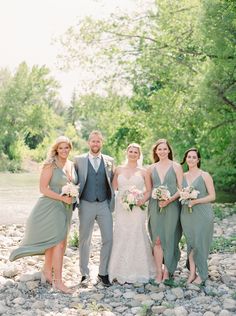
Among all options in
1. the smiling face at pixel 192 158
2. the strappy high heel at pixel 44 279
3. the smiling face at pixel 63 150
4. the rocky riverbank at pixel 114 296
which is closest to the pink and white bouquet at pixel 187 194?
the smiling face at pixel 192 158

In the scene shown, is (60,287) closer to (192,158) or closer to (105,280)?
(105,280)

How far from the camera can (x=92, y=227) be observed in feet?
23.7

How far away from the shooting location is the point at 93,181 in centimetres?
708

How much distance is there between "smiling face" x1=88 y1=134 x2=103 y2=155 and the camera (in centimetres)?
705

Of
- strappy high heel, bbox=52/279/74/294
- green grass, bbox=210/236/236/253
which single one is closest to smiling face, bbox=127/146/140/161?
strappy high heel, bbox=52/279/74/294

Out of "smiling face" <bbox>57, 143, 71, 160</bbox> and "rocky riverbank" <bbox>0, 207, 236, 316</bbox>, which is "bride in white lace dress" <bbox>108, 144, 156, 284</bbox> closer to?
"rocky riverbank" <bbox>0, 207, 236, 316</bbox>

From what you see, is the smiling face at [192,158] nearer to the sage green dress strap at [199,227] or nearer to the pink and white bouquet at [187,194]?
the sage green dress strap at [199,227]

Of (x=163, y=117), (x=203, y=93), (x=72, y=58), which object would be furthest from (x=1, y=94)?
(x=203, y=93)

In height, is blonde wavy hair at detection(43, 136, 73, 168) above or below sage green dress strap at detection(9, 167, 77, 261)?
above

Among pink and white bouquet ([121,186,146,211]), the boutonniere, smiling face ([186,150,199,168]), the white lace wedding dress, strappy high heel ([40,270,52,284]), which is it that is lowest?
strappy high heel ([40,270,52,284])

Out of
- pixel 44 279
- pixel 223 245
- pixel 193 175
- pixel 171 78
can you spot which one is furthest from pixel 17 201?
pixel 193 175

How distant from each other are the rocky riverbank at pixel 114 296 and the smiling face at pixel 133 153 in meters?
1.80

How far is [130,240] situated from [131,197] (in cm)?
75

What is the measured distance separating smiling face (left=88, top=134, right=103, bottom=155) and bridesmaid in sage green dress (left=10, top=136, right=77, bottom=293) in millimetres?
311
